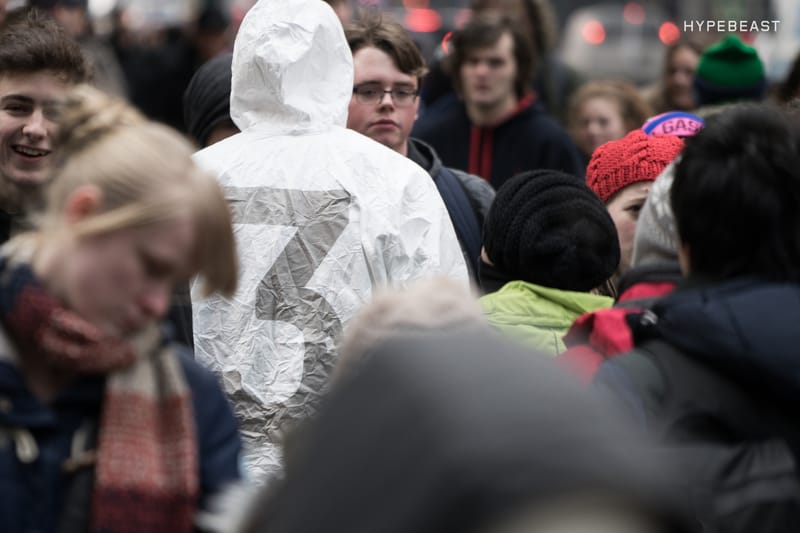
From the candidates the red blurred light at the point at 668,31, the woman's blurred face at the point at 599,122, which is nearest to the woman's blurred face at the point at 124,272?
the woman's blurred face at the point at 599,122

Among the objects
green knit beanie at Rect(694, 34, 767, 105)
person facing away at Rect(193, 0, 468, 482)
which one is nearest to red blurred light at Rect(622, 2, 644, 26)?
green knit beanie at Rect(694, 34, 767, 105)

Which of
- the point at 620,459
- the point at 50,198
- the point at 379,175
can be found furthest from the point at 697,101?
the point at 620,459

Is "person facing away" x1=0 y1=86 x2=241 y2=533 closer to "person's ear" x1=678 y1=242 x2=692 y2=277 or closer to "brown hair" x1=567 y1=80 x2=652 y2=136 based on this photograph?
"person's ear" x1=678 y1=242 x2=692 y2=277

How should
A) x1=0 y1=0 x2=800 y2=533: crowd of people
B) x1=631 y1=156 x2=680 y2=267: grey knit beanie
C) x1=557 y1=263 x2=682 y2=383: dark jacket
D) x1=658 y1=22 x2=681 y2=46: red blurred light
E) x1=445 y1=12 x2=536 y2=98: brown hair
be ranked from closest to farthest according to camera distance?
x1=0 y1=0 x2=800 y2=533: crowd of people < x1=557 y1=263 x2=682 y2=383: dark jacket < x1=631 y1=156 x2=680 y2=267: grey knit beanie < x1=445 y1=12 x2=536 y2=98: brown hair < x1=658 y1=22 x2=681 y2=46: red blurred light

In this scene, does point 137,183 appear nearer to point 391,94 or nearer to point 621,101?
point 391,94

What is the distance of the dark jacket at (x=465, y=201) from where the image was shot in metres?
5.13

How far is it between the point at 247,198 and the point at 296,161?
18cm

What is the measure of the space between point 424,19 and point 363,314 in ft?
67.6

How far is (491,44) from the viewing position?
7492mm

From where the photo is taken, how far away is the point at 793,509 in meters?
2.68

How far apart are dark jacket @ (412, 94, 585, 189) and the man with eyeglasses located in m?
1.64

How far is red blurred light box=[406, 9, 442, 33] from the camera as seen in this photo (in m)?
21.5

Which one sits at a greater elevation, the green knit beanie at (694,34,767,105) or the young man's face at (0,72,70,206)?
the young man's face at (0,72,70,206)

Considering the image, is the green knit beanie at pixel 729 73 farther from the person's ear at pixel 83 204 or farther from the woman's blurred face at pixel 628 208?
the person's ear at pixel 83 204
